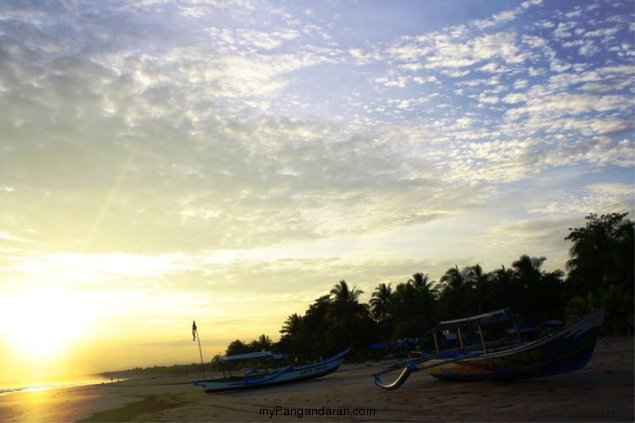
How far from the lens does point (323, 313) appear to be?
56.9 m

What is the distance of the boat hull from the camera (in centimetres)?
1361

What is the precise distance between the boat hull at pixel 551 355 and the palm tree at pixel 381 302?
136ft

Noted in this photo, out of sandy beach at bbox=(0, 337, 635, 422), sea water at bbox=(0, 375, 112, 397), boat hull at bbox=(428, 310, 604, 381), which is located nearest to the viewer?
sandy beach at bbox=(0, 337, 635, 422)

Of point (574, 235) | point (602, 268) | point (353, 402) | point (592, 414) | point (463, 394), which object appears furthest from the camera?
point (574, 235)

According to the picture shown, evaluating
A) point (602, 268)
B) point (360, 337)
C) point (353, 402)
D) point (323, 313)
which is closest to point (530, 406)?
point (353, 402)

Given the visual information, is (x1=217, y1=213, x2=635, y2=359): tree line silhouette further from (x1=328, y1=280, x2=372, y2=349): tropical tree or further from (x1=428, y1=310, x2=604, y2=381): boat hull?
(x1=428, y1=310, x2=604, y2=381): boat hull

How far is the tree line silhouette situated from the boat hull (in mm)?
24523

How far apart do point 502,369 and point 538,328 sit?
27.2m

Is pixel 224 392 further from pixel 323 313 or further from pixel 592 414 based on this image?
pixel 323 313

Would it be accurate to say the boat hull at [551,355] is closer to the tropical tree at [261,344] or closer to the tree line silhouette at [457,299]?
the tree line silhouette at [457,299]

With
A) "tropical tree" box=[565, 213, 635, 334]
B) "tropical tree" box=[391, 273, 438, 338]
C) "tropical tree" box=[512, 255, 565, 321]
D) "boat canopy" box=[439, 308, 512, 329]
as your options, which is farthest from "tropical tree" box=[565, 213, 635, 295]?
"boat canopy" box=[439, 308, 512, 329]

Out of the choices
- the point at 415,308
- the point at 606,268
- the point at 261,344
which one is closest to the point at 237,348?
the point at 261,344

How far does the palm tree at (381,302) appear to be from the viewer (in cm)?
5672

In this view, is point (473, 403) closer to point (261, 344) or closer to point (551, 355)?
point (551, 355)
